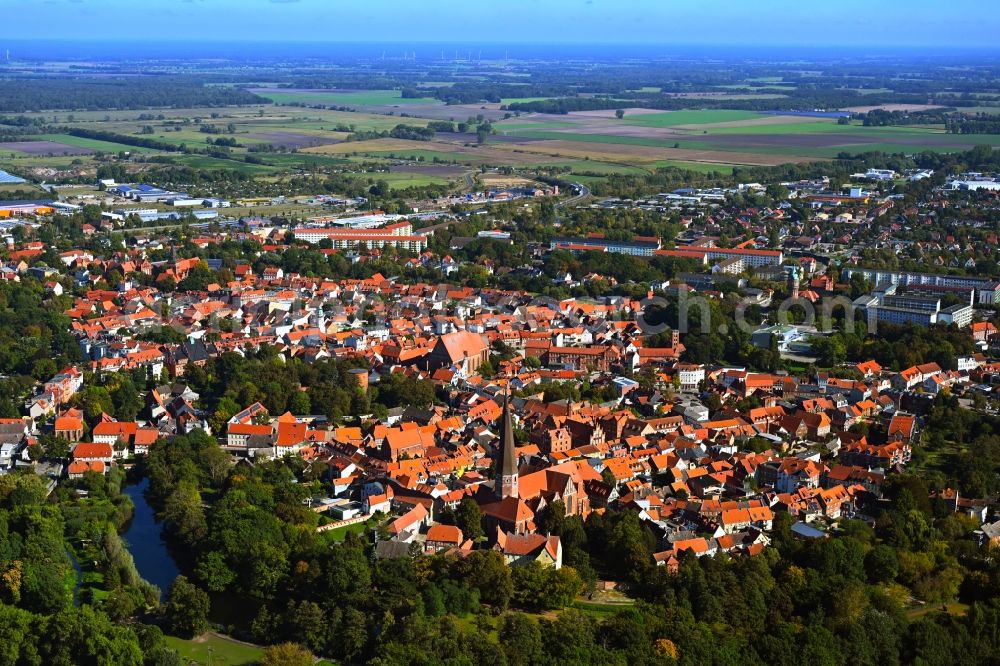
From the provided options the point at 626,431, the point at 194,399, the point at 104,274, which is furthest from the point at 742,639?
the point at 104,274

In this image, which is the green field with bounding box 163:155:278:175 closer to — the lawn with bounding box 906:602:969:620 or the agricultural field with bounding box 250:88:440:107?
the agricultural field with bounding box 250:88:440:107

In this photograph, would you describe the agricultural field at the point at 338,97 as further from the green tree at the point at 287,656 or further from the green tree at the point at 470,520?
the green tree at the point at 287,656

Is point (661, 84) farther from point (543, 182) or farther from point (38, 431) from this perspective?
point (38, 431)

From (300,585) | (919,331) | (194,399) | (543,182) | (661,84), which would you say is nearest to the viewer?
(300,585)

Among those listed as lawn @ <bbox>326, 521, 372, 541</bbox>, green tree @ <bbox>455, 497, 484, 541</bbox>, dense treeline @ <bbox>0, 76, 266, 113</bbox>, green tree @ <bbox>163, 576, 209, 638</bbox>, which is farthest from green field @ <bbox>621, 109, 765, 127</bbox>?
green tree @ <bbox>163, 576, 209, 638</bbox>

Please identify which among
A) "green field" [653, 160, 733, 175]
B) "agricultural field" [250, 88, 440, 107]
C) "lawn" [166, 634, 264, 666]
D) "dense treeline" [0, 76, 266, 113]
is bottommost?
"green field" [653, 160, 733, 175]
